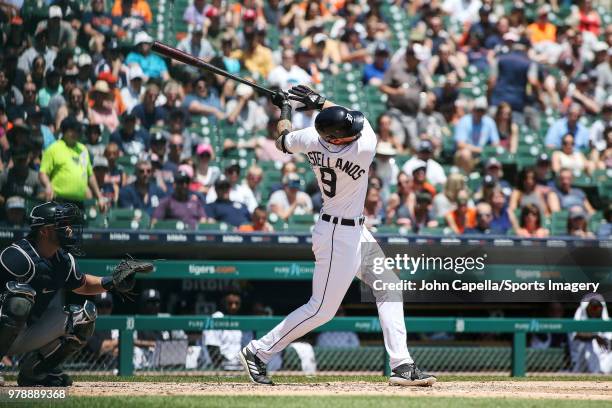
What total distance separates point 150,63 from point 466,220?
4.08 m

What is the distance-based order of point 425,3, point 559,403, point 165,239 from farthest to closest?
1. point 425,3
2. point 165,239
3. point 559,403

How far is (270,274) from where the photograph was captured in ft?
33.2

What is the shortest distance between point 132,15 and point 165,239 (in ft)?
15.3

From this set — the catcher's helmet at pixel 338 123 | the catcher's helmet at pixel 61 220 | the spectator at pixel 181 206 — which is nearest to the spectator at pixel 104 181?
the spectator at pixel 181 206

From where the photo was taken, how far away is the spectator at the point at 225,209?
11.1 meters

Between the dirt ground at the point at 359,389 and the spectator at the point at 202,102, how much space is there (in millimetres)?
5342

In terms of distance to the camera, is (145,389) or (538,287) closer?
(145,389)

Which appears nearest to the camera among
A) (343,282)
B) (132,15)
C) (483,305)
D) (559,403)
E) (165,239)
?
(559,403)

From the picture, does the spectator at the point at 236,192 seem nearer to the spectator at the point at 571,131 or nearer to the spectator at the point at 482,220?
the spectator at the point at 482,220

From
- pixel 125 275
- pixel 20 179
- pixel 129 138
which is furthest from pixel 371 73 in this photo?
pixel 125 275

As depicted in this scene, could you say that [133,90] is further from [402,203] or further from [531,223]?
[531,223]

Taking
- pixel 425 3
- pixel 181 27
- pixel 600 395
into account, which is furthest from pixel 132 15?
pixel 600 395

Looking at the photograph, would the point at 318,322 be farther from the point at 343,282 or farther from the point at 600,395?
the point at 600,395

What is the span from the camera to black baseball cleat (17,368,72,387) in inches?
295
